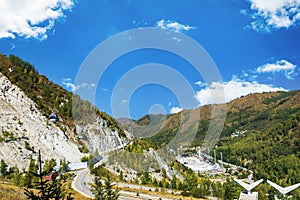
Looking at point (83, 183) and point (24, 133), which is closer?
point (83, 183)

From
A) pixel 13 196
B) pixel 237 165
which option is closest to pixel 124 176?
pixel 13 196

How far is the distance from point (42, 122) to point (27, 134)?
182 inches

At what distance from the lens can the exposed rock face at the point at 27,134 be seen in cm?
4866

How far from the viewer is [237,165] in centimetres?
11600

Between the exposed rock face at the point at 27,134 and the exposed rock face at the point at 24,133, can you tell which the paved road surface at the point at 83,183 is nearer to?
the exposed rock face at the point at 27,134

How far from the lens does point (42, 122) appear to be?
2275 inches

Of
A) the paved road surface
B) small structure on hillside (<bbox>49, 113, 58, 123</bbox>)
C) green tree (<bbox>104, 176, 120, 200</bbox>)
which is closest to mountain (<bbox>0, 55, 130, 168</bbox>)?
small structure on hillside (<bbox>49, 113, 58, 123</bbox>)

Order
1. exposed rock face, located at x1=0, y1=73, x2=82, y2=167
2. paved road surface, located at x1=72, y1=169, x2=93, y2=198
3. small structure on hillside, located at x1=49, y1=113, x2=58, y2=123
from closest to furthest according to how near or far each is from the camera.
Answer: paved road surface, located at x1=72, y1=169, x2=93, y2=198 < exposed rock face, located at x1=0, y1=73, x2=82, y2=167 < small structure on hillside, located at x1=49, y1=113, x2=58, y2=123

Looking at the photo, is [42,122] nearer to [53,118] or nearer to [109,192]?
[53,118]

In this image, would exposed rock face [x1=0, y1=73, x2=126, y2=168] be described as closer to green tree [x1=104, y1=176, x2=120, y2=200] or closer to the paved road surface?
the paved road surface

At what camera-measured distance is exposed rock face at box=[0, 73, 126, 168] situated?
48.7m

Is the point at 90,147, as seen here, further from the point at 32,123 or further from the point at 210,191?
the point at 210,191

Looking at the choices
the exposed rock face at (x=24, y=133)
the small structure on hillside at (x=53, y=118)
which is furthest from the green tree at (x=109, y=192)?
the small structure on hillside at (x=53, y=118)

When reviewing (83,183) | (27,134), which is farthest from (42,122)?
(83,183)
